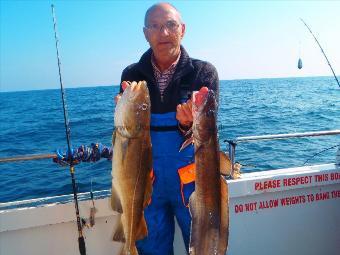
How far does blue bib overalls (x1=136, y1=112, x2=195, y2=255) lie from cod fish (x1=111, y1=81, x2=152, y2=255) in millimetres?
409

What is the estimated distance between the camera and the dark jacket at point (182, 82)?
3172 mm

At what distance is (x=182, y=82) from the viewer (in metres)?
3.21

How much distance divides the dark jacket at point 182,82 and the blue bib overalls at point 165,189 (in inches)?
4.7

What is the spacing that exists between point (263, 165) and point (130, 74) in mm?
8639

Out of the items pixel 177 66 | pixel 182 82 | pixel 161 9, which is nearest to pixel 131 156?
pixel 182 82

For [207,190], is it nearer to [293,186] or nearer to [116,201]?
[116,201]

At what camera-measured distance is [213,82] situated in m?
3.17

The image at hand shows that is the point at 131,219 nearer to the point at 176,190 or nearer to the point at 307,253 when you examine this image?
the point at 176,190

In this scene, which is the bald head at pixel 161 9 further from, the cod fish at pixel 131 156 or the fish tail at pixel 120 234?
the fish tail at pixel 120 234

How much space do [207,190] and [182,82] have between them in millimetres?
1094

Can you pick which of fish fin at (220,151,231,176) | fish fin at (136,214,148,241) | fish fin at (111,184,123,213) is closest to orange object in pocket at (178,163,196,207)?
fish fin at (220,151,231,176)

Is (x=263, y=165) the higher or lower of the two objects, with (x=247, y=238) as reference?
lower

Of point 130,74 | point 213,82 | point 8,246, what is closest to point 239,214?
point 213,82

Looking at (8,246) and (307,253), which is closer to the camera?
(8,246)
